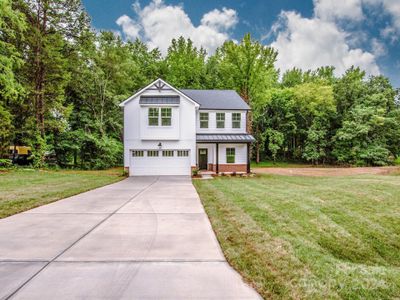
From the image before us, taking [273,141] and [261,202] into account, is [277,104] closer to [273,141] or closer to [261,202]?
[273,141]

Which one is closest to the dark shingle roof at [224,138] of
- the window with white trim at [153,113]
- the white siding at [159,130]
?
the white siding at [159,130]

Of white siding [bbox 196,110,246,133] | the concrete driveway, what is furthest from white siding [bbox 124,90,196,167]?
the concrete driveway

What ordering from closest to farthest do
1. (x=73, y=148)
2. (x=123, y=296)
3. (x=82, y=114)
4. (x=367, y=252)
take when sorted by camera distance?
(x=123, y=296) < (x=367, y=252) < (x=73, y=148) < (x=82, y=114)

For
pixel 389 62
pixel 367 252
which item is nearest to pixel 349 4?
pixel 389 62

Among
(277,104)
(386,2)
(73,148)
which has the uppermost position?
(386,2)

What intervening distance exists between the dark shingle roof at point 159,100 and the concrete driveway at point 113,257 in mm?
12563

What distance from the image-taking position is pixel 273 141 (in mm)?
34094

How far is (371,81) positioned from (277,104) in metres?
12.7

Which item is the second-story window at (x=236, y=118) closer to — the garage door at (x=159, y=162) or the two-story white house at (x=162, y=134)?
the two-story white house at (x=162, y=134)

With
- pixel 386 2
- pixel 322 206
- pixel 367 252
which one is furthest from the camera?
pixel 386 2

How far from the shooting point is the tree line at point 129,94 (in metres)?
20.9

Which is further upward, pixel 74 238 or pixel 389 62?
pixel 389 62

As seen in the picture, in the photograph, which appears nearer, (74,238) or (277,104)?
(74,238)

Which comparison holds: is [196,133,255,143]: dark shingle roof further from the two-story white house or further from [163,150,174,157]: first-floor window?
[163,150,174,157]: first-floor window
